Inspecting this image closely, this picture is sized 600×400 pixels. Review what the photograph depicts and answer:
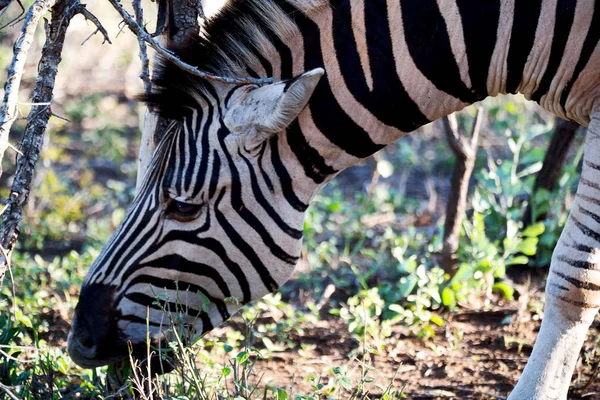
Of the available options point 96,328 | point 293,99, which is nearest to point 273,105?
point 293,99

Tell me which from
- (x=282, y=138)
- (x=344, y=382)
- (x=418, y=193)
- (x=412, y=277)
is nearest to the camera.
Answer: (x=344, y=382)

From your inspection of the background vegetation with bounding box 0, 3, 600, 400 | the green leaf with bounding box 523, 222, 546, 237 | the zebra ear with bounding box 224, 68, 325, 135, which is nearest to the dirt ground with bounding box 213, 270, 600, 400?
the background vegetation with bounding box 0, 3, 600, 400

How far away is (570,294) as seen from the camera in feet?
11.1

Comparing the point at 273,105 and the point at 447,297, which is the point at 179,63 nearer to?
the point at 273,105

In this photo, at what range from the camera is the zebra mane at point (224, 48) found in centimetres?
334

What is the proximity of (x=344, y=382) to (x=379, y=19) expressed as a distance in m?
1.64

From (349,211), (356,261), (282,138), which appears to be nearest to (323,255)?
(356,261)

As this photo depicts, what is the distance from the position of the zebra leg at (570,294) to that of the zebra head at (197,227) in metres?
1.28

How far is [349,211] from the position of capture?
7.19 metres

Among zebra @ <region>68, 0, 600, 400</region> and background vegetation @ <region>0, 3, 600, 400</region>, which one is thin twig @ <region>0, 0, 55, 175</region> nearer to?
background vegetation @ <region>0, 3, 600, 400</region>

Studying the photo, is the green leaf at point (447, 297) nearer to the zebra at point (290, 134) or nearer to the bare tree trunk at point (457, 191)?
the bare tree trunk at point (457, 191)

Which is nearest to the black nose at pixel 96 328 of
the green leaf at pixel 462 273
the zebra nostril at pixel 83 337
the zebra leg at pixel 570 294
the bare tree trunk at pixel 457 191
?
the zebra nostril at pixel 83 337

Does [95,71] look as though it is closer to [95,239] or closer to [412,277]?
[95,239]

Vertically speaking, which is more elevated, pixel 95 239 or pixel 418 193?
pixel 418 193
